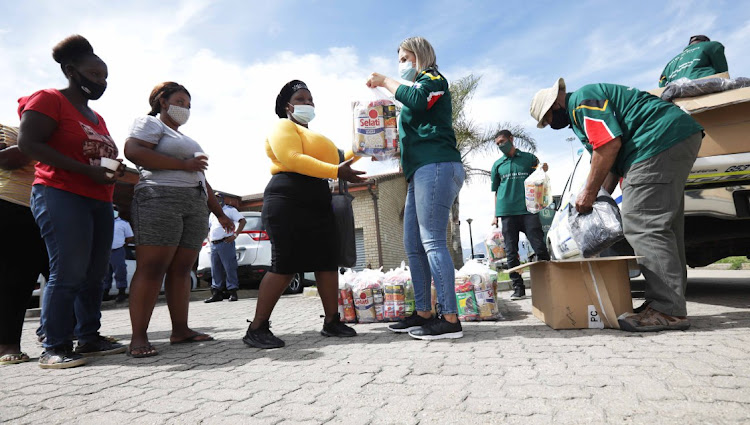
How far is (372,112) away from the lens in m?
3.30

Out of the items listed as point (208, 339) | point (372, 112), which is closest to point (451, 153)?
point (372, 112)

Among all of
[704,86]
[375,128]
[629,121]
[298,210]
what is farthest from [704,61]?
[298,210]

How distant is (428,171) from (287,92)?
1304 millimetres

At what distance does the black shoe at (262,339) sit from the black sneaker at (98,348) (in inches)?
38.8

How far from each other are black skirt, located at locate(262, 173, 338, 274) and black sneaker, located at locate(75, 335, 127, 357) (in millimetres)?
1340

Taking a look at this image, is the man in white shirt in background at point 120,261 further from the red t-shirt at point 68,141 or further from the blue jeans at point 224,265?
the red t-shirt at point 68,141

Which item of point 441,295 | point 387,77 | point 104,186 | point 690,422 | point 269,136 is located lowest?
point 690,422

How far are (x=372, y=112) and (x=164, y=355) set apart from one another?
228 centimetres

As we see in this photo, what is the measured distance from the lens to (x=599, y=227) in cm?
305

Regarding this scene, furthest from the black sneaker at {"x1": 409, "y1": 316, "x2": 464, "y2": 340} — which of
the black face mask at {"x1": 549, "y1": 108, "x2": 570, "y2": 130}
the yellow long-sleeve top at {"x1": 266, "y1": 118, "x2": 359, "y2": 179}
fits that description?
the black face mask at {"x1": 549, "y1": 108, "x2": 570, "y2": 130}

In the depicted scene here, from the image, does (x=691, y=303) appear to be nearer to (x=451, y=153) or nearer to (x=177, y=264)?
(x=451, y=153)

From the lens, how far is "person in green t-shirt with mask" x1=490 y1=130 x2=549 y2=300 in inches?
219

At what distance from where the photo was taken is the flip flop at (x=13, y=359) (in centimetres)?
303

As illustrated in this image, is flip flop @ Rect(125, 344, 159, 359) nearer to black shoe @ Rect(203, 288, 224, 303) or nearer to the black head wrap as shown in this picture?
the black head wrap
